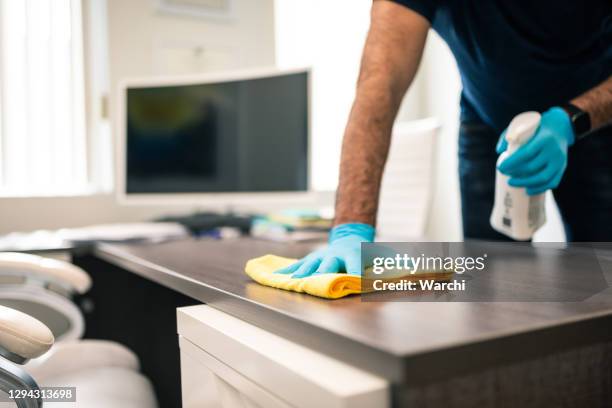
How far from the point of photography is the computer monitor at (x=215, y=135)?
6.11 feet

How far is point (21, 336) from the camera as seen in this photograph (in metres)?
0.70

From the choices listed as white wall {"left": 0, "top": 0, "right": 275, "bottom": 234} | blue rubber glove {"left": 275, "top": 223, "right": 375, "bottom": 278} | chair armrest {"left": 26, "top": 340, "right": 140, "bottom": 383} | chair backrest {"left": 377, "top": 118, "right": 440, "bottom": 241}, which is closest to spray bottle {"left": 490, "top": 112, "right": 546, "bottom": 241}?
blue rubber glove {"left": 275, "top": 223, "right": 375, "bottom": 278}

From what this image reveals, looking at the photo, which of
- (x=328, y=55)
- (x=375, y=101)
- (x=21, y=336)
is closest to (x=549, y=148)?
(x=375, y=101)

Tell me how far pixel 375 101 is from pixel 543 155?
1.03ft

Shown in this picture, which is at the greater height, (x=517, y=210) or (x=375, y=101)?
(x=375, y=101)

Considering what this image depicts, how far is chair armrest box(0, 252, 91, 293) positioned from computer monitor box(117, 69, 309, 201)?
83 cm

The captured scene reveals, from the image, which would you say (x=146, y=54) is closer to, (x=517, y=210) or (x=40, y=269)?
(x=40, y=269)

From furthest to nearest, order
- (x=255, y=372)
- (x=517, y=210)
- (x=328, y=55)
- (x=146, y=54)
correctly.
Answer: (x=328, y=55) → (x=146, y=54) → (x=517, y=210) → (x=255, y=372)

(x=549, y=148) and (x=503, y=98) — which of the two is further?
(x=503, y=98)

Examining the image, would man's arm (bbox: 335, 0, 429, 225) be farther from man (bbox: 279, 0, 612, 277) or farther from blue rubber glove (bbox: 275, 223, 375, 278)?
blue rubber glove (bbox: 275, 223, 375, 278)

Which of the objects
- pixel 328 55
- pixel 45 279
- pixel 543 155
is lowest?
pixel 45 279

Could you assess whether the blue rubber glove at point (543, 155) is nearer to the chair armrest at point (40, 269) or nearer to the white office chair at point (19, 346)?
the white office chair at point (19, 346)

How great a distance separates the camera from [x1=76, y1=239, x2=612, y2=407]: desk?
39 centimetres

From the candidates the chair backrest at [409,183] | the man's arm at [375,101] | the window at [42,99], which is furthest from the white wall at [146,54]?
the man's arm at [375,101]
